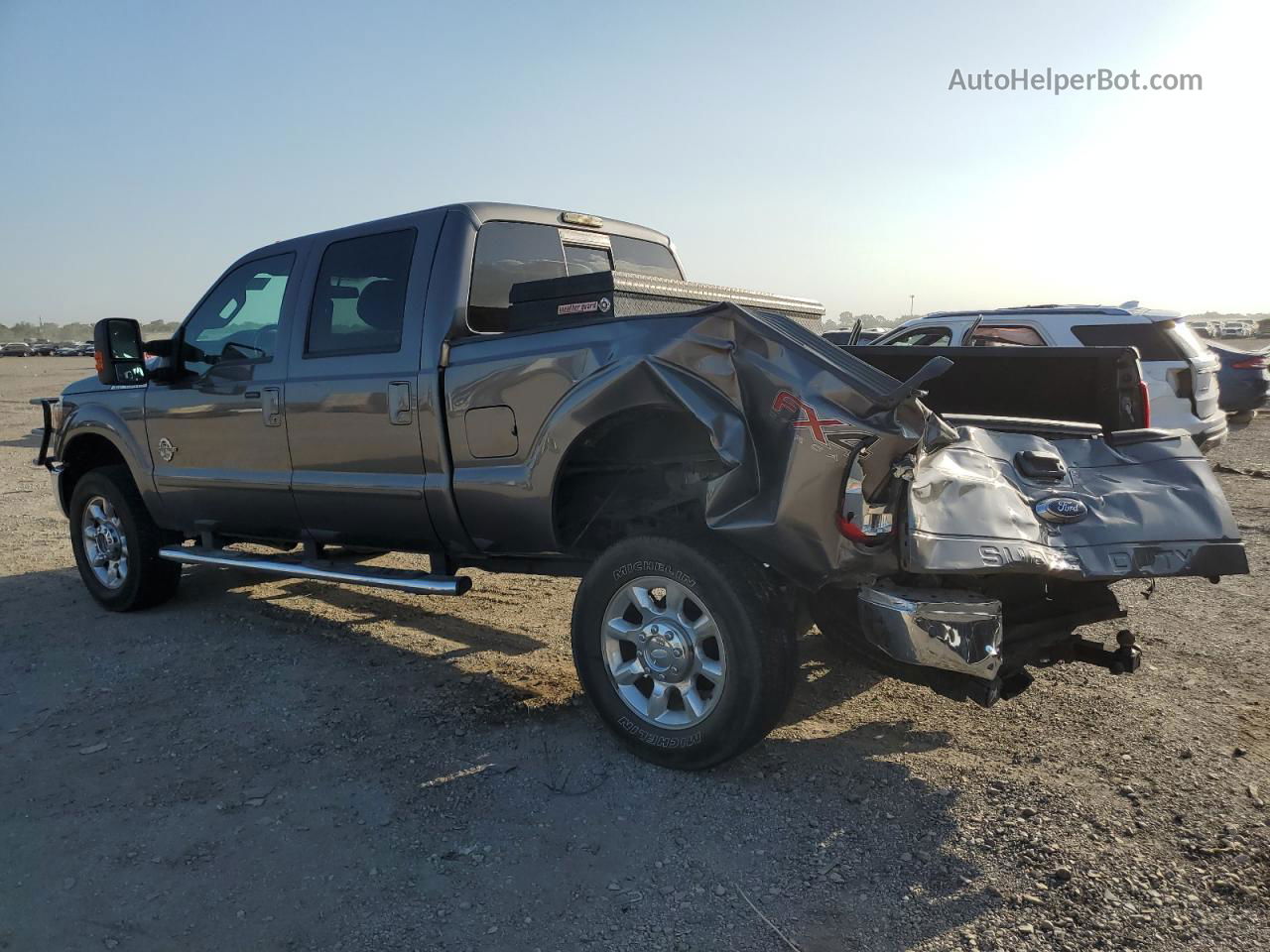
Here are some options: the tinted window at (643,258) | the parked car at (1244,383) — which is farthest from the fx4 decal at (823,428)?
the parked car at (1244,383)

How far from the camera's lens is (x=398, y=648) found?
16.6ft

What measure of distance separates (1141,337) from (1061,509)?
6.14 meters

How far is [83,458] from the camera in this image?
636 centimetres

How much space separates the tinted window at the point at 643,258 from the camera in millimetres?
5496

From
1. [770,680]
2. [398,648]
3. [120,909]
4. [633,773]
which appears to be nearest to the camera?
[120,909]

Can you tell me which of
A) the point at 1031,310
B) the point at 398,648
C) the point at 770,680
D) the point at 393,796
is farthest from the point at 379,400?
the point at 1031,310

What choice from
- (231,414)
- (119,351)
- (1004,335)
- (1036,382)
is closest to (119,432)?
(119,351)

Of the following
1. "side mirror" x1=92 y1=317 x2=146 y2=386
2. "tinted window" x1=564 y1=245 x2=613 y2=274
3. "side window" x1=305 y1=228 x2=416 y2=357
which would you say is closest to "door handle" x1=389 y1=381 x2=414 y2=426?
"side window" x1=305 y1=228 x2=416 y2=357

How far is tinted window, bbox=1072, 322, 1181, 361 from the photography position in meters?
8.40

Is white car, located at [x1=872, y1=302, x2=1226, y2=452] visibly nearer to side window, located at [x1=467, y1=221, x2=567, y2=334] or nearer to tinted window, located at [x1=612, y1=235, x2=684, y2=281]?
tinted window, located at [x1=612, y1=235, x2=684, y2=281]

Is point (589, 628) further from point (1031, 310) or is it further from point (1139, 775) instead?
point (1031, 310)

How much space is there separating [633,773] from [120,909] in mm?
1739

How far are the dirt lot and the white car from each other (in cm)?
392

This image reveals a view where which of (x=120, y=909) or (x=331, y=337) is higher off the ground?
(x=331, y=337)
